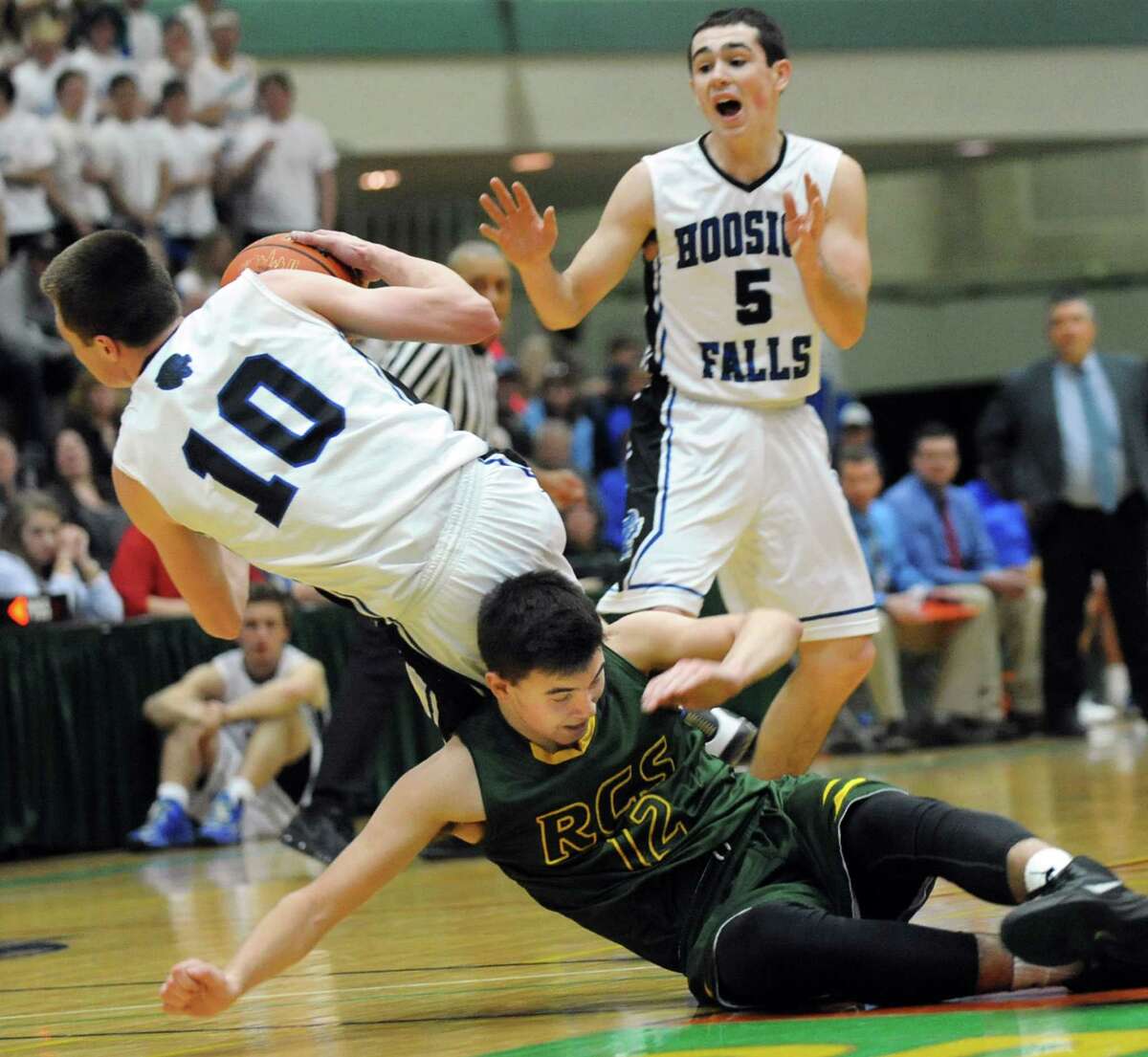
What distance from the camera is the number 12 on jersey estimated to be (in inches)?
147

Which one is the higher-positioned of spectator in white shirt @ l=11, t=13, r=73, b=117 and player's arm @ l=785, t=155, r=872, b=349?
spectator in white shirt @ l=11, t=13, r=73, b=117

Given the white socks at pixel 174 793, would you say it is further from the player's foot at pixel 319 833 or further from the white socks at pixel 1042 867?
the white socks at pixel 1042 867

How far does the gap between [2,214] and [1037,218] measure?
10998 millimetres

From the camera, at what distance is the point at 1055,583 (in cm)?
1018

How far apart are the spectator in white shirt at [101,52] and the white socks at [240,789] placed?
5.37 m

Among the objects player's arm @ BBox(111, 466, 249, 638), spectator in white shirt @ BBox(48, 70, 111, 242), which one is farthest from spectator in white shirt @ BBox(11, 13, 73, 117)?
player's arm @ BBox(111, 466, 249, 638)

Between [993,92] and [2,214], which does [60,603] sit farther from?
[993,92]

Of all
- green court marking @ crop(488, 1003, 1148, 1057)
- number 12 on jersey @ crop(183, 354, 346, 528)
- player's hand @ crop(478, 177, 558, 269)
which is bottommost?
green court marking @ crop(488, 1003, 1148, 1057)

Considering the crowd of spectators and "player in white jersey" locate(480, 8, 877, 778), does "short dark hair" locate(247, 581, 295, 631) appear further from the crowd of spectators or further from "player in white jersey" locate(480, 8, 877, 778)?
"player in white jersey" locate(480, 8, 877, 778)

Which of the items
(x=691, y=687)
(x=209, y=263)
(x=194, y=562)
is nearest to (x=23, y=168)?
(x=209, y=263)

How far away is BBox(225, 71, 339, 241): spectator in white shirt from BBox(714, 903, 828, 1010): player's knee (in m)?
9.86

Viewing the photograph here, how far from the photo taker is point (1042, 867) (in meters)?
3.35

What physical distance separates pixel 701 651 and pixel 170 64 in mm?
9839

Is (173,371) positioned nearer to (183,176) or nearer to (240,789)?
(240,789)
